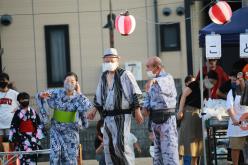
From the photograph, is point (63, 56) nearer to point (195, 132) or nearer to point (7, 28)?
point (7, 28)

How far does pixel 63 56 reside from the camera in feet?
73.5

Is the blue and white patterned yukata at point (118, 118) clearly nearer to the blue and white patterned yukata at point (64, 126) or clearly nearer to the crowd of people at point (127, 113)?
the crowd of people at point (127, 113)

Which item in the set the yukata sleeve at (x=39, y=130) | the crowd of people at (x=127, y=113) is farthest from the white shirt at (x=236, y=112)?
the yukata sleeve at (x=39, y=130)

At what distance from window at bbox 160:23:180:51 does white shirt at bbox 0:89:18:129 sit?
713 centimetres

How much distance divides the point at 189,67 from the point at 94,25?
168 inches

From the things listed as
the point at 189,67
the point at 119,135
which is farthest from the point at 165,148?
the point at 189,67

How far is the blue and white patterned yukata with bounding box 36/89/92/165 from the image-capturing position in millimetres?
11922

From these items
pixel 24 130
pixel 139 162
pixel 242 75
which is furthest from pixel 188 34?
pixel 242 75

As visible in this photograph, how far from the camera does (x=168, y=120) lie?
1190 cm

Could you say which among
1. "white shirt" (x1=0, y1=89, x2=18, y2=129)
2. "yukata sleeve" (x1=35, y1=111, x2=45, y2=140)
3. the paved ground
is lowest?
the paved ground

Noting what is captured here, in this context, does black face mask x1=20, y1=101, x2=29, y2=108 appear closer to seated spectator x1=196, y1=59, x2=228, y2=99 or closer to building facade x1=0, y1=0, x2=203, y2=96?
seated spectator x1=196, y1=59, x2=228, y2=99

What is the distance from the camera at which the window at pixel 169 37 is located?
862 inches

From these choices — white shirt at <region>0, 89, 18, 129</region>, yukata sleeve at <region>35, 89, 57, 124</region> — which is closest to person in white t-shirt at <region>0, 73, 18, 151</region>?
white shirt at <region>0, 89, 18, 129</region>

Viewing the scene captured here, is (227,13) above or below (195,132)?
above
